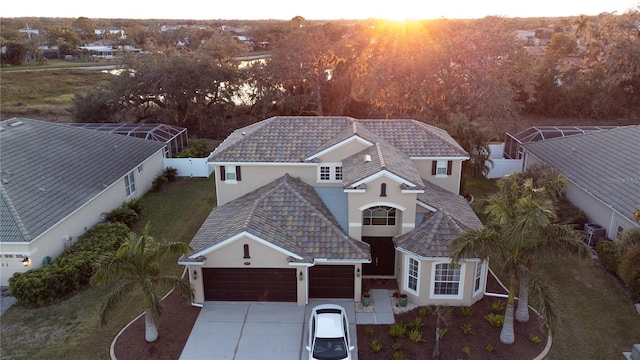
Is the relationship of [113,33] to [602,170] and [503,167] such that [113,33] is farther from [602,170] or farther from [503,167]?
[602,170]

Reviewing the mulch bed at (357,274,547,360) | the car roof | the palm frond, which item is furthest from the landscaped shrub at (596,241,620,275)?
the palm frond

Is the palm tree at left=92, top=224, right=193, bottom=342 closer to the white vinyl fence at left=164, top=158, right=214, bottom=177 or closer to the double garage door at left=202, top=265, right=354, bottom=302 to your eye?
the double garage door at left=202, top=265, right=354, bottom=302

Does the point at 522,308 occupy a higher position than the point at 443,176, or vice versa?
the point at 443,176

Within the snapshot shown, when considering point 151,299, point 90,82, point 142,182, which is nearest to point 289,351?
point 151,299

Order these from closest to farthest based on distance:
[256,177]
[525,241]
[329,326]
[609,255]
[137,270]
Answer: [525,241] → [137,270] → [329,326] → [609,255] → [256,177]

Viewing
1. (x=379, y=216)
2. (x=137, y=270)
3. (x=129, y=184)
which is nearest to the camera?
(x=137, y=270)

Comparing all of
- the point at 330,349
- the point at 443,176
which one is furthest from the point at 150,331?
the point at 443,176
